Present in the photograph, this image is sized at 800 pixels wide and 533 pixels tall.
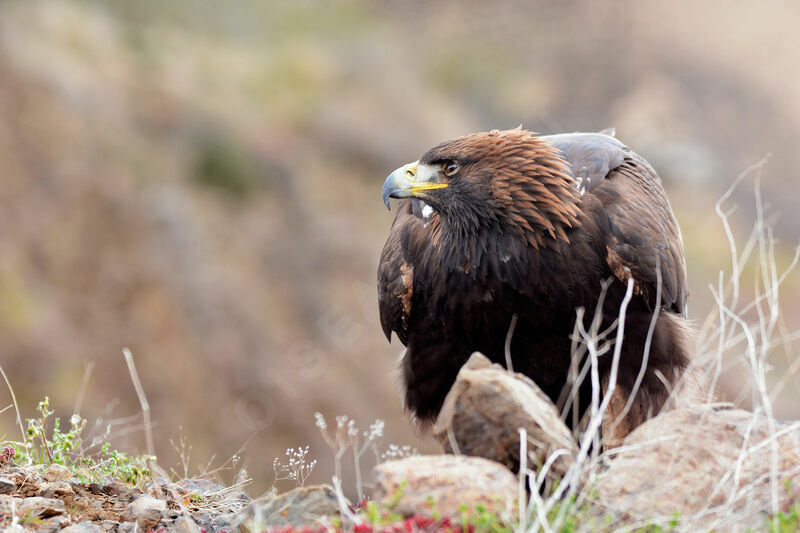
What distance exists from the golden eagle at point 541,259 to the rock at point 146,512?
1985 mm

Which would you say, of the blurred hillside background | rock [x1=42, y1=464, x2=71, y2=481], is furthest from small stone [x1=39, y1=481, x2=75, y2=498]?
the blurred hillside background

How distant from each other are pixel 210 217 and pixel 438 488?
14.6m

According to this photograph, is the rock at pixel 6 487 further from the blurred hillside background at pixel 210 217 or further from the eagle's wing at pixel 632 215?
the blurred hillside background at pixel 210 217

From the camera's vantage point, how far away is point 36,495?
4207 mm

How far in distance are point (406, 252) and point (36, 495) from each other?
8.54 ft

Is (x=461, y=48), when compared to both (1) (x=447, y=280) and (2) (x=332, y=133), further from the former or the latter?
(1) (x=447, y=280)

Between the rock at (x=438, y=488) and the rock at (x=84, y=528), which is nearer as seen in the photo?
the rock at (x=438, y=488)

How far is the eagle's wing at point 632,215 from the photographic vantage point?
5.16m

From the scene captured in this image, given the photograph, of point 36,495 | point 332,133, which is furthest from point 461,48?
point 36,495

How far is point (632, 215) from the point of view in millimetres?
5262

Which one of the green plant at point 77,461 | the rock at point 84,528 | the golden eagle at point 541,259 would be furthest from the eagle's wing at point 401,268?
the rock at point 84,528

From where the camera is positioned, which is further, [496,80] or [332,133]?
[496,80]

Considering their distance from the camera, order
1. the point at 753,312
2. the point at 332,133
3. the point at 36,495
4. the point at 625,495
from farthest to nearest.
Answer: the point at 332,133 → the point at 753,312 → the point at 36,495 → the point at 625,495

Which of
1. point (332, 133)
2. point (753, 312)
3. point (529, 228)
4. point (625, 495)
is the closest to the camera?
point (625, 495)
